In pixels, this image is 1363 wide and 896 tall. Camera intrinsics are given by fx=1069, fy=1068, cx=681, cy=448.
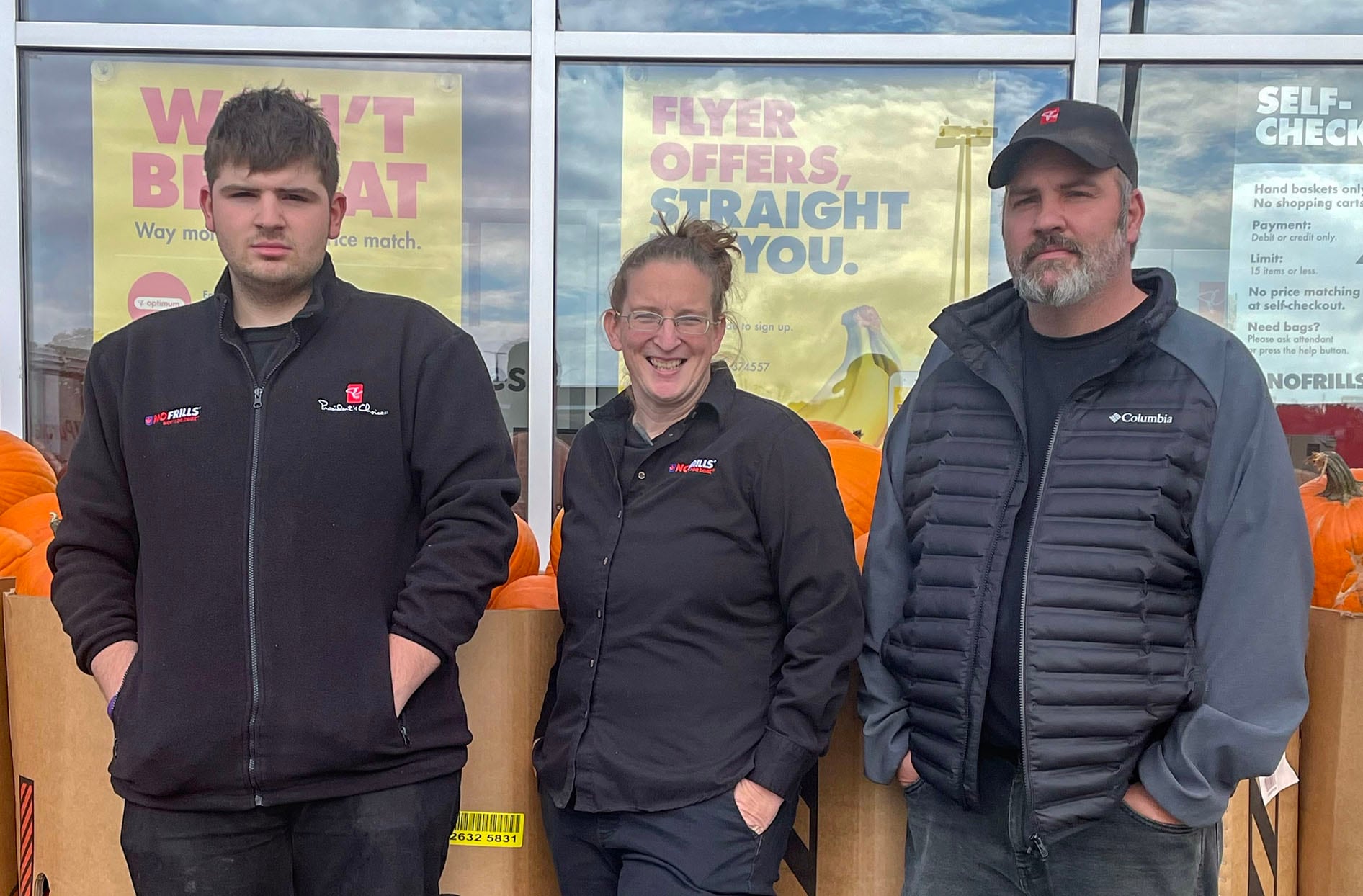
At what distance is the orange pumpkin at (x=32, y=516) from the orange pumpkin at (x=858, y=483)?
2173 mm

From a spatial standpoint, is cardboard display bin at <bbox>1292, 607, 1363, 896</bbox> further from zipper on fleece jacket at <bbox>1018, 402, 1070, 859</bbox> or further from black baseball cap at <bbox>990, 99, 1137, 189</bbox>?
black baseball cap at <bbox>990, 99, 1137, 189</bbox>

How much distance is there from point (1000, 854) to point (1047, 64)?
12.0 ft

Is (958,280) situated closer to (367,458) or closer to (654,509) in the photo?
(654,509)

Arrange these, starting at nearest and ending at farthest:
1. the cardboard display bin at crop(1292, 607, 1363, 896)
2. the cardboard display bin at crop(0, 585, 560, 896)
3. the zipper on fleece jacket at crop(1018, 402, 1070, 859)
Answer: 1. the zipper on fleece jacket at crop(1018, 402, 1070, 859)
2. the cardboard display bin at crop(1292, 607, 1363, 896)
3. the cardboard display bin at crop(0, 585, 560, 896)

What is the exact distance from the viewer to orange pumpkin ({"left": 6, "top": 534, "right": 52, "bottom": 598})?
254 centimetres

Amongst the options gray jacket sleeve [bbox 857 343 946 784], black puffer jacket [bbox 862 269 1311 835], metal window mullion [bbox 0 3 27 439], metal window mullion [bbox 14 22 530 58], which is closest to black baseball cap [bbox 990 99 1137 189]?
black puffer jacket [bbox 862 269 1311 835]

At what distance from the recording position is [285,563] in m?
1.87

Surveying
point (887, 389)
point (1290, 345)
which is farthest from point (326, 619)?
point (1290, 345)

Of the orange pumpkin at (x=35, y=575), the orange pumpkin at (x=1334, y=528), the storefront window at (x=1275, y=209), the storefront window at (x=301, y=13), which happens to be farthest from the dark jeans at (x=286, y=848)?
the storefront window at (x=1275, y=209)

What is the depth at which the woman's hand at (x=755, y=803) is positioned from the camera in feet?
6.38

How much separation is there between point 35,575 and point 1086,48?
431 cm

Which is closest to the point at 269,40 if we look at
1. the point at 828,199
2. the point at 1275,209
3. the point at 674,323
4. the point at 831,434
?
the point at 828,199

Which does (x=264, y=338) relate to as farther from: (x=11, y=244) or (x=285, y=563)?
(x=11, y=244)

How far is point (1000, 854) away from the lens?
2043 mm
